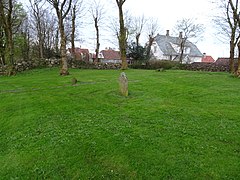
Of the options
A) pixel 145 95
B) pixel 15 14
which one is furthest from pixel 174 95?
pixel 15 14

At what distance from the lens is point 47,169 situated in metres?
3.92

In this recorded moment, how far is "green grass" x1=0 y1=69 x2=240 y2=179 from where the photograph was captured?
3.79 metres

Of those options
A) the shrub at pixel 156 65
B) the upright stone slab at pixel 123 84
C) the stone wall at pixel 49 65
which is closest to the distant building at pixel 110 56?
the shrub at pixel 156 65

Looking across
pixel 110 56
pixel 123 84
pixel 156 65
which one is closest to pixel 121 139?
pixel 123 84

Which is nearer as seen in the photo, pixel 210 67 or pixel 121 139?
pixel 121 139

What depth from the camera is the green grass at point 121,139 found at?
3.79m

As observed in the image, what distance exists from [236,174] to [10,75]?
70.6 ft

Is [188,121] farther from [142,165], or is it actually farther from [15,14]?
[15,14]

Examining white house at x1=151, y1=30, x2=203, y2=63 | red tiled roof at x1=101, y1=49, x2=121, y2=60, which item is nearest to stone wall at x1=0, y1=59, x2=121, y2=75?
white house at x1=151, y1=30, x2=203, y2=63

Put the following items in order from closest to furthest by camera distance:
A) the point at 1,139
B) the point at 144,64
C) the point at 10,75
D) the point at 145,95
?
the point at 1,139
the point at 145,95
the point at 10,75
the point at 144,64

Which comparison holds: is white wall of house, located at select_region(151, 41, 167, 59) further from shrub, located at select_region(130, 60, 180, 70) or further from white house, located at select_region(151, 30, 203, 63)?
shrub, located at select_region(130, 60, 180, 70)

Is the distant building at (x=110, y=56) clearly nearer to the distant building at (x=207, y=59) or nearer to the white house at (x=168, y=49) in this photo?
the white house at (x=168, y=49)

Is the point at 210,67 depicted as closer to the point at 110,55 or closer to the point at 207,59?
the point at 110,55

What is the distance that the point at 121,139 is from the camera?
15.8ft
